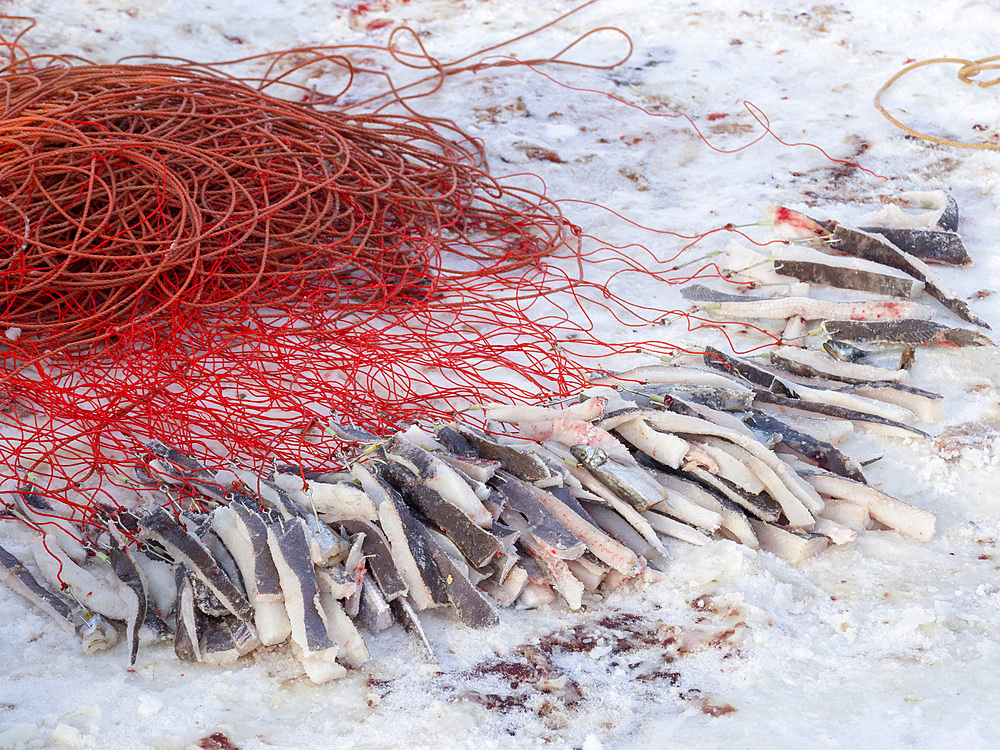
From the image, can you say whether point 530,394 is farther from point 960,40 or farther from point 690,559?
point 960,40

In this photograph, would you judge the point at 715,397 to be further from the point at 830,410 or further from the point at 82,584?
the point at 82,584

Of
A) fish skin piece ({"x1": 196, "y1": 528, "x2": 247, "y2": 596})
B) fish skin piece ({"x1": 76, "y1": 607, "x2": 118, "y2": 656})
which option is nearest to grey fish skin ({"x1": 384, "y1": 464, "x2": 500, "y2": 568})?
fish skin piece ({"x1": 196, "y1": 528, "x2": 247, "y2": 596})

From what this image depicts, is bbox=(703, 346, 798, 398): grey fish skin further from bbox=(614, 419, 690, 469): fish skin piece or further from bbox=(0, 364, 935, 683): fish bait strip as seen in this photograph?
bbox=(614, 419, 690, 469): fish skin piece

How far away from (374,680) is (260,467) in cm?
103

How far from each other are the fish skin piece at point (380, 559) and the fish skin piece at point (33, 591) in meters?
0.75

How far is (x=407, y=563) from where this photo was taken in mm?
2455

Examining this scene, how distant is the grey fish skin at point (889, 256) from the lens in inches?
147

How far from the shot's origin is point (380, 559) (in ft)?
8.07

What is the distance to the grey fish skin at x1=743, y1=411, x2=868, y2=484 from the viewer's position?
2.91 meters

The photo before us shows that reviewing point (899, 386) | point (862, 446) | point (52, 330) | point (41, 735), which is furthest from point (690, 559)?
point (52, 330)

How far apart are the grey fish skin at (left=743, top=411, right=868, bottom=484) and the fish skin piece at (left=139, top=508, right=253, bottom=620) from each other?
1728 mm

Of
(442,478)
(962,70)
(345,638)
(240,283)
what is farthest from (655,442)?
(962,70)

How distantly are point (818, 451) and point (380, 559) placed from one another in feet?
4.80

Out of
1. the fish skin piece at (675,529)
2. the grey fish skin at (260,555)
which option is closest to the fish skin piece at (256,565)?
the grey fish skin at (260,555)
